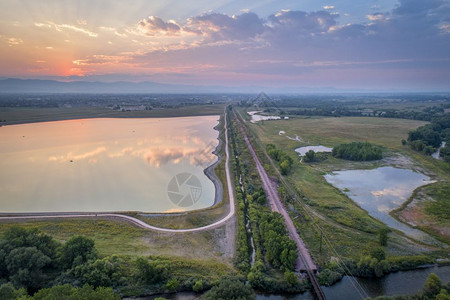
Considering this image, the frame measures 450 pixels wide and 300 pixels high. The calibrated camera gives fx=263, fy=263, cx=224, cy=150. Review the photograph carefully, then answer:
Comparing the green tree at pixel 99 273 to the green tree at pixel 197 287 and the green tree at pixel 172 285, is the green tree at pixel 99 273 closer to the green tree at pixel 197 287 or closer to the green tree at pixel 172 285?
the green tree at pixel 172 285

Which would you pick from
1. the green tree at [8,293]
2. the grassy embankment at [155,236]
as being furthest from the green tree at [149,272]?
the green tree at [8,293]

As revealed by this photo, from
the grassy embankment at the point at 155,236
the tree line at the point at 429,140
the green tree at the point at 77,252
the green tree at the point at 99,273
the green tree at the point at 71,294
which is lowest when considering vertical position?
the grassy embankment at the point at 155,236

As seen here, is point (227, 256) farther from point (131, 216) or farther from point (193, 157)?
point (193, 157)

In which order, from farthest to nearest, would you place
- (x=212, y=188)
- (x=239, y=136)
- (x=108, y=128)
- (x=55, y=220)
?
(x=108, y=128)
(x=239, y=136)
(x=212, y=188)
(x=55, y=220)

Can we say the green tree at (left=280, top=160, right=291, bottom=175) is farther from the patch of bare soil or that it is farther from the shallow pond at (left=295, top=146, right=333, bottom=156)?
the shallow pond at (left=295, top=146, right=333, bottom=156)

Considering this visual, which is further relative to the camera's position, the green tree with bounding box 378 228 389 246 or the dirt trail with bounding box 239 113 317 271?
the green tree with bounding box 378 228 389 246

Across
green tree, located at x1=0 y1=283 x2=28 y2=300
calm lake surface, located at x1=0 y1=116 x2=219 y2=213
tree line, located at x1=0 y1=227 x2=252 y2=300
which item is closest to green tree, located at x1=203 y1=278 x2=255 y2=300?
tree line, located at x1=0 y1=227 x2=252 y2=300

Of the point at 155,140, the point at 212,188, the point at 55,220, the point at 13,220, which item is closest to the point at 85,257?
the point at 55,220
